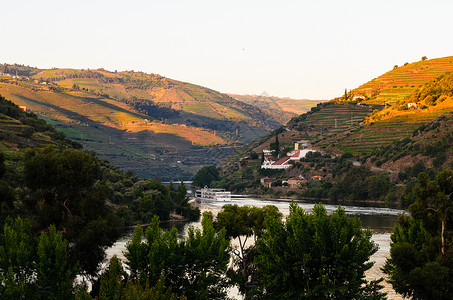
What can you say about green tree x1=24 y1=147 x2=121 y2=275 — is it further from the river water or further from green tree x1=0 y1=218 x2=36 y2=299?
the river water

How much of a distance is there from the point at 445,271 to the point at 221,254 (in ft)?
52.5

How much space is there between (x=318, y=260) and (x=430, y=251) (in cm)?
811

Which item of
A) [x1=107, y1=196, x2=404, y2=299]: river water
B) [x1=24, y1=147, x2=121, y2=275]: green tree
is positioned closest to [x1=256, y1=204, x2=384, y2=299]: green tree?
[x1=107, y1=196, x2=404, y2=299]: river water

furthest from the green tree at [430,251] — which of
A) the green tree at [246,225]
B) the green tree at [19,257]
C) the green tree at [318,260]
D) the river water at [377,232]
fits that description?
the green tree at [19,257]

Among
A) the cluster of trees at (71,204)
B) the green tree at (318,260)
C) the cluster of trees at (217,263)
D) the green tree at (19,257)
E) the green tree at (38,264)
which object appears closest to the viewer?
the green tree at (318,260)

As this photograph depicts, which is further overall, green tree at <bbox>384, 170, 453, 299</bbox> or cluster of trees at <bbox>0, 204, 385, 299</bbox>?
cluster of trees at <bbox>0, 204, 385, 299</bbox>

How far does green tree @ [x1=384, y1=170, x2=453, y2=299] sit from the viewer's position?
42.3 meters

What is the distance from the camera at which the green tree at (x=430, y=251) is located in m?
42.3

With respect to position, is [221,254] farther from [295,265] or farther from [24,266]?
[24,266]

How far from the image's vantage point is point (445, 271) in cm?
4203

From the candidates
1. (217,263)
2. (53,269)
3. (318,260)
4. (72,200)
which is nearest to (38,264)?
(53,269)

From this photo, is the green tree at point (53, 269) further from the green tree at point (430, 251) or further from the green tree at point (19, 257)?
the green tree at point (430, 251)

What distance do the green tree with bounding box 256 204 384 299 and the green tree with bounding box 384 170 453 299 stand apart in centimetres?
255

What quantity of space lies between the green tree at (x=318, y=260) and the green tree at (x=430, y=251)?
2.55m
